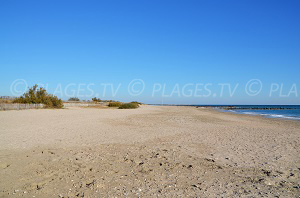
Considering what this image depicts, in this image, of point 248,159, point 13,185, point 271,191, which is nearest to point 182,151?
point 248,159

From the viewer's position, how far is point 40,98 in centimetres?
3703

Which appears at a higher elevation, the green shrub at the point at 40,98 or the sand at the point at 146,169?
the green shrub at the point at 40,98

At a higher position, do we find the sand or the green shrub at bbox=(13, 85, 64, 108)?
the green shrub at bbox=(13, 85, 64, 108)

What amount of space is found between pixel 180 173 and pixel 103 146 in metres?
3.69

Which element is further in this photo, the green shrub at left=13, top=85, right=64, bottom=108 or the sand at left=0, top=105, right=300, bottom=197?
the green shrub at left=13, top=85, right=64, bottom=108

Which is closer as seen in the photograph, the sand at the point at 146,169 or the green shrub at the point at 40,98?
the sand at the point at 146,169

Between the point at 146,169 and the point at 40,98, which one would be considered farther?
the point at 40,98

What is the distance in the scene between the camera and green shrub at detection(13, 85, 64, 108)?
3552cm

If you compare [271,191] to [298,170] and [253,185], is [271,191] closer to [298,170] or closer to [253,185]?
[253,185]

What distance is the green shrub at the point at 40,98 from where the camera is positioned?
35.5 m

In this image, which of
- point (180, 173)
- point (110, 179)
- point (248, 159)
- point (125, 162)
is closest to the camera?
point (110, 179)

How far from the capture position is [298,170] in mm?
5520

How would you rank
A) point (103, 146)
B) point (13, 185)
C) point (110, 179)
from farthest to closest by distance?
point (103, 146), point (110, 179), point (13, 185)

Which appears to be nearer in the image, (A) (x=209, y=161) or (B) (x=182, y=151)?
(A) (x=209, y=161)
